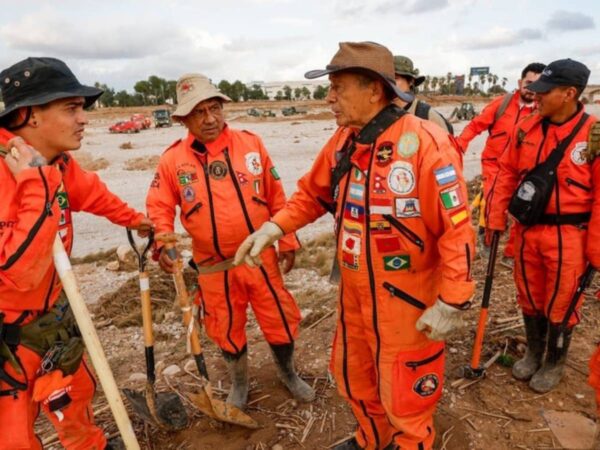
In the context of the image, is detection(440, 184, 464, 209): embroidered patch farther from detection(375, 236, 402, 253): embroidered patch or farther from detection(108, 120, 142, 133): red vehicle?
detection(108, 120, 142, 133): red vehicle

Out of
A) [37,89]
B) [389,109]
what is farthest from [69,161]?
[389,109]

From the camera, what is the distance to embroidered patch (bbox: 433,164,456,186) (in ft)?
7.73

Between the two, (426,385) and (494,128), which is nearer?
(426,385)

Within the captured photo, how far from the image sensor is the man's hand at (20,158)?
2271 millimetres

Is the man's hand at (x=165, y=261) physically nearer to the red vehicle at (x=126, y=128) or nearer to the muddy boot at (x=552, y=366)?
the muddy boot at (x=552, y=366)

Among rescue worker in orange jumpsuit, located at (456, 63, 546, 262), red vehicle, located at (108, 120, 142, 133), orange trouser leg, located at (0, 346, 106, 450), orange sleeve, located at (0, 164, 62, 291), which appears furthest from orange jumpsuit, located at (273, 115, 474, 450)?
red vehicle, located at (108, 120, 142, 133)

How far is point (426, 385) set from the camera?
8.85ft

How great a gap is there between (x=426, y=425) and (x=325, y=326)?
2.44m

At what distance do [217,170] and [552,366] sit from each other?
328cm

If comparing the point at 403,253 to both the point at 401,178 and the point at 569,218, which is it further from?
the point at 569,218

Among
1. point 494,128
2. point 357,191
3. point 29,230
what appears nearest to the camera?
point 29,230

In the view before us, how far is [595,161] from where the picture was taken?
333cm

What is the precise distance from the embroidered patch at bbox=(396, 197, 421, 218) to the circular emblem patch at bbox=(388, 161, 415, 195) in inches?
1.8

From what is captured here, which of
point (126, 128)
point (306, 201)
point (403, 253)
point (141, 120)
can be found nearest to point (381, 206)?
point (403, 253)
